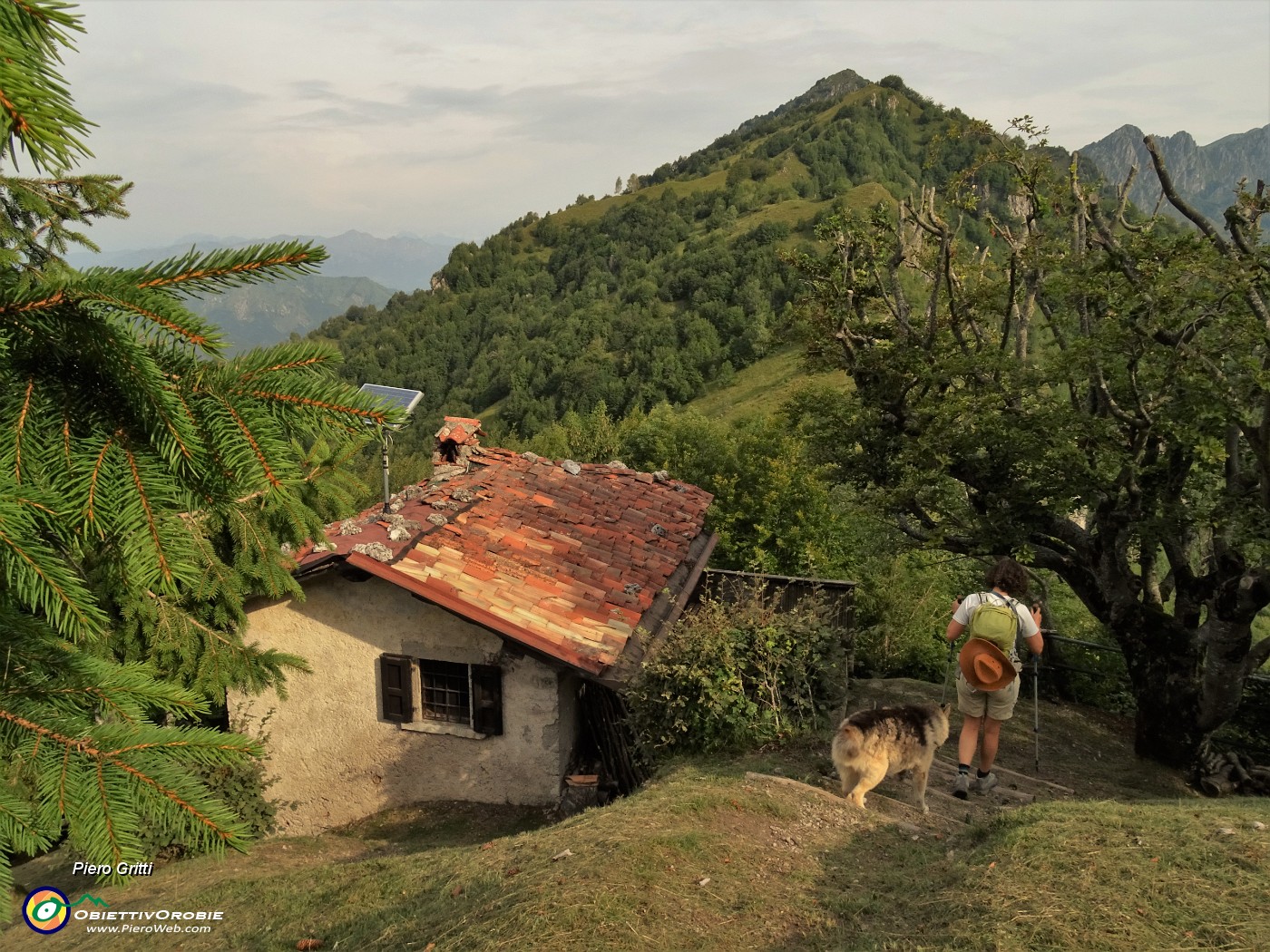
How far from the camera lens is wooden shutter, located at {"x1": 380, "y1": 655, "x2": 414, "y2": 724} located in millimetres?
11281

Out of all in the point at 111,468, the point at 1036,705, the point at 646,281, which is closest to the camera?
the point at 111,468

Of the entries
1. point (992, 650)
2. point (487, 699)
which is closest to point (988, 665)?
point (992, 650)

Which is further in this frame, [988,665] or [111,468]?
[988,665]

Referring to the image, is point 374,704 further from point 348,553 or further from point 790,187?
point 790,187

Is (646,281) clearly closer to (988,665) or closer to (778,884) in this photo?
(988,665)

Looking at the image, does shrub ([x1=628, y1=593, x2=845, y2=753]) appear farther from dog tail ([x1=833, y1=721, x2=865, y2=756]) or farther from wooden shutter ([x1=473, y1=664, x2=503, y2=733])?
wooden shutter ([x1=473, y1=664, x2=503, y2=733])

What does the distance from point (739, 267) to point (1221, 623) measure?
87914mm

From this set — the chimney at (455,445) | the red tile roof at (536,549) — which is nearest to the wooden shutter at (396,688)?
the red tile roof at (536,549)

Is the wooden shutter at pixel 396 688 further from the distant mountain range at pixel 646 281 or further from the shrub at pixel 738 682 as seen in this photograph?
the distant mountain range at pixel 646 281

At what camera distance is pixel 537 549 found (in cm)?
1227

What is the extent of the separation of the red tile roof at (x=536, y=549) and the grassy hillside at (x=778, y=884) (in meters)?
3.02

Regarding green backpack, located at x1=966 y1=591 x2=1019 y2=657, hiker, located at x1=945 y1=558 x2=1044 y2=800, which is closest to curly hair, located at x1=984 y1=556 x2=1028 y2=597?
hiker, located at x1=945 y1=558 x2=1044 y2=800

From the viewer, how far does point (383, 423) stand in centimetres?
210

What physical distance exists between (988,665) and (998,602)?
1.90 feet
